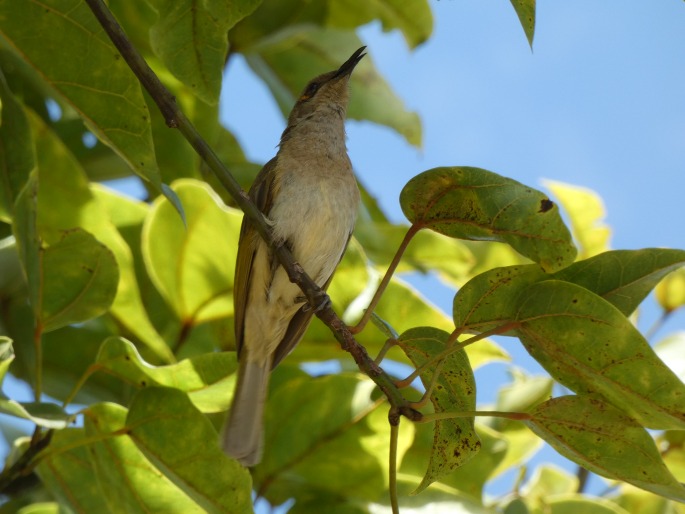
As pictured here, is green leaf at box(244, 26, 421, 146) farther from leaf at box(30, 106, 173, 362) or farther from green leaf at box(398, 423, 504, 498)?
green leaf at box(398, 423, 504, 498)

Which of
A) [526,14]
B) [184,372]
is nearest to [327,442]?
[184,372]

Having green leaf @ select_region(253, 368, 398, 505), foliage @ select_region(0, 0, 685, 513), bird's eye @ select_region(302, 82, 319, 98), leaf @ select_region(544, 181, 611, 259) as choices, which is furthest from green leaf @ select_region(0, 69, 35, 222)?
leaf @ select_region(544, 181, 611, 259)

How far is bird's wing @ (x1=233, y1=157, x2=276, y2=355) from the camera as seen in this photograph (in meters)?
3.12

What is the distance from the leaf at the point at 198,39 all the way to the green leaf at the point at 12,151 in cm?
51

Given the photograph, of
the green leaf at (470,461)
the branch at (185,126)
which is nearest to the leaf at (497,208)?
the branch at (185,126)

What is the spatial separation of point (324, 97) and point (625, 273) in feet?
7.14

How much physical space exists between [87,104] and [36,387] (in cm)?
81

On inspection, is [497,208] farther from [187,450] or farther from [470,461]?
[470,461]

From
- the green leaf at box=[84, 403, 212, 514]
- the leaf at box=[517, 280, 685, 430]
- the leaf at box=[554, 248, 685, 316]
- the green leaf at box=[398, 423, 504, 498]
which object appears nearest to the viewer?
the leaf at box=[517, 280, 685, 430]

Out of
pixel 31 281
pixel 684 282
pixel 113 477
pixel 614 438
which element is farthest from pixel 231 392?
pixel 684 282

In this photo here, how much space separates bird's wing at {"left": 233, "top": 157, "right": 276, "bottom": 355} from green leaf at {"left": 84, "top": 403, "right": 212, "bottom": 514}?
27.4 inches

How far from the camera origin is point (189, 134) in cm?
193

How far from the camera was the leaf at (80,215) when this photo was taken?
287cm

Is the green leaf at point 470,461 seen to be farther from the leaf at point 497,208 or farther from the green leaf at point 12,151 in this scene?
the green leaf at point 12,151
